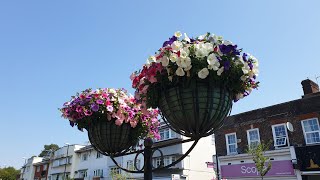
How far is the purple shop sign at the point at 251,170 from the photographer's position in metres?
18.8

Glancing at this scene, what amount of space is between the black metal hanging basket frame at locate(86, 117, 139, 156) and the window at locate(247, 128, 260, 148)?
18.9 metres

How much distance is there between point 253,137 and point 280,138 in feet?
6.66

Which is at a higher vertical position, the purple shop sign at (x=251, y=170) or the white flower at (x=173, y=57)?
the white flower at (x=173, y=57)

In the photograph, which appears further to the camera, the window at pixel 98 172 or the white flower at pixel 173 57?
the window at pixel 98 172

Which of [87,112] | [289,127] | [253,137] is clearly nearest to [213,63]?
[87,112]

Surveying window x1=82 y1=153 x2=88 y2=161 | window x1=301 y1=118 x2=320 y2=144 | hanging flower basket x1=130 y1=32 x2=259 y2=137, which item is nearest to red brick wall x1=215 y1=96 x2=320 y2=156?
window x1=301 y1=118 x2=320 y2=144

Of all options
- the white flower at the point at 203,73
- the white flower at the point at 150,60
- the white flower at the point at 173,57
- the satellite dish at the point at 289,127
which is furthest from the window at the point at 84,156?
the white flower at the point at 203,73

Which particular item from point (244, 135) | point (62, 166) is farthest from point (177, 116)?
point (62, 166)

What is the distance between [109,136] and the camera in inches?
127

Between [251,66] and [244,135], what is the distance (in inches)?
795

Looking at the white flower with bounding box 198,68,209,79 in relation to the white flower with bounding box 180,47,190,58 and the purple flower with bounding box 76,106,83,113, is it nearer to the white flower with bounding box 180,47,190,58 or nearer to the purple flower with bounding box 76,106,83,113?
the white flower with bounding box 180,47,190,58

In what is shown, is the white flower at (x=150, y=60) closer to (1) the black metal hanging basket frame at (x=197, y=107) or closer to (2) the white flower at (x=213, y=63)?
(1) the black metal hanging basket frame at (x=197, y=107)

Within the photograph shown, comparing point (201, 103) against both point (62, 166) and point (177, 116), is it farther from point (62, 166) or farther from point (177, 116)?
point (62, 166)

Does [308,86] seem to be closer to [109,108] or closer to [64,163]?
[109,108]
